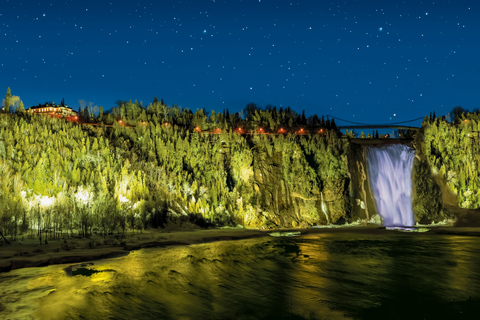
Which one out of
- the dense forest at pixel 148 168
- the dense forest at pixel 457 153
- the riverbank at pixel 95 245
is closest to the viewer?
the riverbank at pixel 95 245

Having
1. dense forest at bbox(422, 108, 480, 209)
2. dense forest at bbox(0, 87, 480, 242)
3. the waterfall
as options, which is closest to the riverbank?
dense forest at bbox(0, 87, 480, 242)

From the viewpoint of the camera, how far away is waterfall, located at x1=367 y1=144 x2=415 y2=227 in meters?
45.7

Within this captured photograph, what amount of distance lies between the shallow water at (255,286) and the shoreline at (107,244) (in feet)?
3.91

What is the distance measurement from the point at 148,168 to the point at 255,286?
25447mm

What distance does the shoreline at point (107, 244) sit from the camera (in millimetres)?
19688

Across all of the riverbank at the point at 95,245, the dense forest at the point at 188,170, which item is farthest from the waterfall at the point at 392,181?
the riverbank at the point at 95,245

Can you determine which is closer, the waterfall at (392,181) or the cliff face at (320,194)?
the cliff face at (320,194)

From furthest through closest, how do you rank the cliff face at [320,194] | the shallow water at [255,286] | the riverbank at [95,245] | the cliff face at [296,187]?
the cliff face at [320,194] → the cliff face at [296,187] → the riverbank at [95,245] → the shallow water at [255,286]

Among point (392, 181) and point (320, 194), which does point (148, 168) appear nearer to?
point (320, 194)

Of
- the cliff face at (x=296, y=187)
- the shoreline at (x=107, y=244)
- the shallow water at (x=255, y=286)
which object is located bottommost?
the shallow water at (x=255, y=286)

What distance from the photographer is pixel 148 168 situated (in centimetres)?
3956

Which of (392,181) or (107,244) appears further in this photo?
(392,181)

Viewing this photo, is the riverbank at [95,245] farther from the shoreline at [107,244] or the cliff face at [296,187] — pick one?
the cliff face at [296,187]

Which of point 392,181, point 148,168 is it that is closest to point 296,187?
point 392,181
